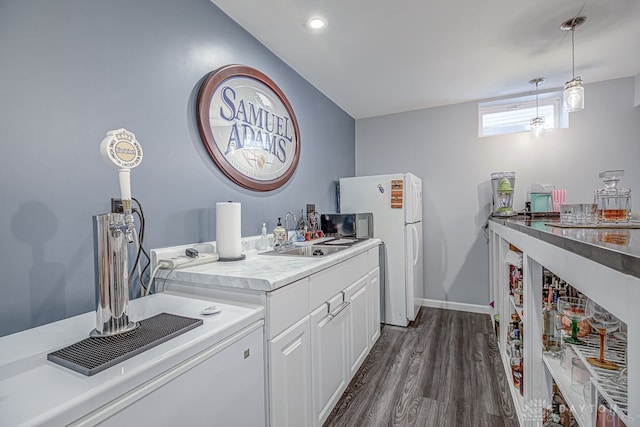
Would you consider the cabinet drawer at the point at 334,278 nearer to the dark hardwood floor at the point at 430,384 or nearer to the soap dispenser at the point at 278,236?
the soap dispenser at the point at 278,236

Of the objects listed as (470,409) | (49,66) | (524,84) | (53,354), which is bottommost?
(470,409)

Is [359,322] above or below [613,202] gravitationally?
below

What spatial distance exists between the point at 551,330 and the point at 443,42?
6.58ft

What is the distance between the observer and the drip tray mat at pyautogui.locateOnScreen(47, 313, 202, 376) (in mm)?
690

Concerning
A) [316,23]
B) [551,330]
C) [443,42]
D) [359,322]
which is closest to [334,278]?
[359,322]

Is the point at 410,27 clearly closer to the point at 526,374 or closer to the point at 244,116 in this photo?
the point at 244,116

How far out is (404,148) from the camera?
3730 mm

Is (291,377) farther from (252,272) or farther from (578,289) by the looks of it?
(578,289)

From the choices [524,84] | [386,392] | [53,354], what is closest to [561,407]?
[386,392]

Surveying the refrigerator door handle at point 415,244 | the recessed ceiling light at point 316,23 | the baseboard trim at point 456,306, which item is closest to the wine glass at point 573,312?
the refrigerator door handle at point 415,244

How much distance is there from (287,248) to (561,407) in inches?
63.6

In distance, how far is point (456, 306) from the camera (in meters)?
3.49

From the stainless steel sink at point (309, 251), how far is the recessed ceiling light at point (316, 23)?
4.96ft

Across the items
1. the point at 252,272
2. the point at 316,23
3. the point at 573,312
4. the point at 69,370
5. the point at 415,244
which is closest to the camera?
the point at 69,370
